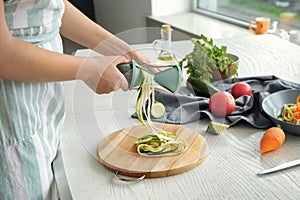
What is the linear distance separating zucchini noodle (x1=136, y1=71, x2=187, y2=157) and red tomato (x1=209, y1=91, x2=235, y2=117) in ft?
0.44

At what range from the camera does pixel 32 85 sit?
3.42ft

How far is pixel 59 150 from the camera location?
1.13 m

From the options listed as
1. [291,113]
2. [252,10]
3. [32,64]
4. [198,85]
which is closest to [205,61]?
[198,85]

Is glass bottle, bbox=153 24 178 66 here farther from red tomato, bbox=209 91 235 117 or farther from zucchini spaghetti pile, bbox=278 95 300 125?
zucchini spaghetti pile, bbox=278 95 300 125

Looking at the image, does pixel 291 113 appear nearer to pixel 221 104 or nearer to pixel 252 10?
pixel 221 104

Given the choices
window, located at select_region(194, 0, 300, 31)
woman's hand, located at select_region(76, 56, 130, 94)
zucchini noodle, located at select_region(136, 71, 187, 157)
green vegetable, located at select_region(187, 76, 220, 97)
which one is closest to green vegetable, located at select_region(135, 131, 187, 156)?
zucchini noodle, located at select_region(136, 71, 187, 157)

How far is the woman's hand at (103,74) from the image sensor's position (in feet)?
3.31

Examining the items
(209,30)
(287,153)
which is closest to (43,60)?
(287,153)

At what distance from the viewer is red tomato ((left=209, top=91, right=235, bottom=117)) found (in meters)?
1.19

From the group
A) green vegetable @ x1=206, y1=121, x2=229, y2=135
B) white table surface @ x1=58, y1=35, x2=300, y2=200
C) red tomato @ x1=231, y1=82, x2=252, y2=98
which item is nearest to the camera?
white table surface @ x1=58, y1=35, x2=300, y2=200

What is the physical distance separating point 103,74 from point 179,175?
24 centimetres

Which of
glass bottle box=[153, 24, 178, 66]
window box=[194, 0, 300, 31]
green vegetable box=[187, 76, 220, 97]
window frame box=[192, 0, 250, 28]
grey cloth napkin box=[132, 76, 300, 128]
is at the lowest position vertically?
window frame box=[192, 0, 250, 28]

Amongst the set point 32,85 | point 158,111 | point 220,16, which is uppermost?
point 32,85

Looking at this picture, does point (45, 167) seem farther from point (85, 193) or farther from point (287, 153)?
point (287, 153)
